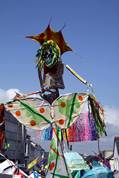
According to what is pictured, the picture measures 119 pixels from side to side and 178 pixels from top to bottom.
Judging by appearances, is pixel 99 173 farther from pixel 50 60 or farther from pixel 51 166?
pixel 50 60

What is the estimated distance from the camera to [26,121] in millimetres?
11188

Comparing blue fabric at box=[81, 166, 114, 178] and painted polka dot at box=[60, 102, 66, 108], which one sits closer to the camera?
blue fabric at box=[81, 166, 114, 178]

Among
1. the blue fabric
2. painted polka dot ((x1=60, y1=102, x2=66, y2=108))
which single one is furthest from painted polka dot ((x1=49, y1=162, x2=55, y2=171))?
painted polka dot ((x1=60, y1=102, x2=66, y2=108))

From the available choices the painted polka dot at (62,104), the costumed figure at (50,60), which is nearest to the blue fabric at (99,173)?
the painted polka dot at (62,104)

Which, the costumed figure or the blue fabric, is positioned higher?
the costumed figure

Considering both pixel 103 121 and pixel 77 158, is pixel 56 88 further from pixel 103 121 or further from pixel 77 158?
pixel 77 158

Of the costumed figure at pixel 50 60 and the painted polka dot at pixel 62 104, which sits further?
the costumed figure at pixel 50 60

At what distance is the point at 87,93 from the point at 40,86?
1567 mm

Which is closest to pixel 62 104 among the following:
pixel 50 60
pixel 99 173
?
pixel 50 60

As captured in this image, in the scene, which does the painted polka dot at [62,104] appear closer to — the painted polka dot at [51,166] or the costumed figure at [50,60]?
the costumed figure at [50,60]

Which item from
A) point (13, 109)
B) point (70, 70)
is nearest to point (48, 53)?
point (70, 70)

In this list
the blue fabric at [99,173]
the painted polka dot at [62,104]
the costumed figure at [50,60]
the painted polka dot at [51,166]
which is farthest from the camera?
the costumed figure at [50,60]

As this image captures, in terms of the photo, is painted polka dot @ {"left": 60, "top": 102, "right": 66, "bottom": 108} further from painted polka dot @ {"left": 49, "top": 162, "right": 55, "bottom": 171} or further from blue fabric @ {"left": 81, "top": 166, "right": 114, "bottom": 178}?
Result: blue fabric @ {"left": 81, "top": 166, "right": 114, "bottom": 178}

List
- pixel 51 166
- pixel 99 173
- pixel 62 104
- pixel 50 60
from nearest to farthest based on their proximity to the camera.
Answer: pixel 99 173 → pixel 51 166 → pixel 62 104 → pixel 50 60
